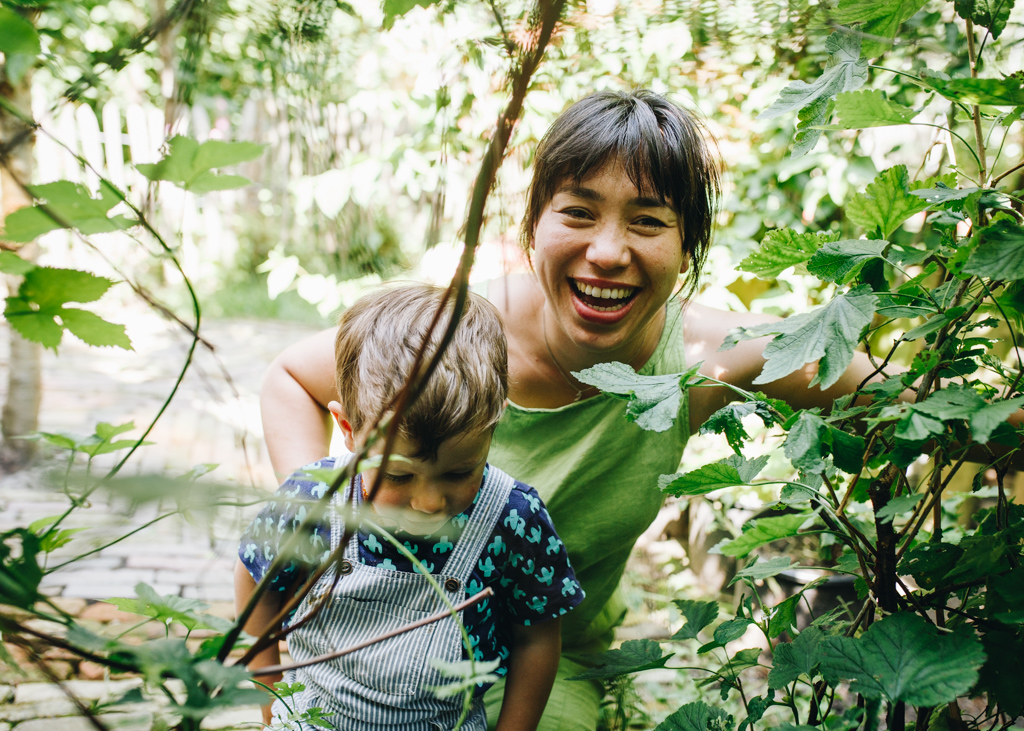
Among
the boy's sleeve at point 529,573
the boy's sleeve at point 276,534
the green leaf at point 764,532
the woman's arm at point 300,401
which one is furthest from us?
the woman's arm at point 300,401

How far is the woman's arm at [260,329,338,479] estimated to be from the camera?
177 cm

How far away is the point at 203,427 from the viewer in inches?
155

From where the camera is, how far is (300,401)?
182 centimetres

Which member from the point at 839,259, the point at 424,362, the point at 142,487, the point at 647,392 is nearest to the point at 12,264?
the point at 142,487

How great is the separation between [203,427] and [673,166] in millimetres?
3268

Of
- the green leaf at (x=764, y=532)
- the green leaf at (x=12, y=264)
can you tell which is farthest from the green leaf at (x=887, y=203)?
the green leaf at (x=12, y=264)

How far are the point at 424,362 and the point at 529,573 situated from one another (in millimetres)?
468

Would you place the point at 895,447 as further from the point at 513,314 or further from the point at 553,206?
the point at 513,314

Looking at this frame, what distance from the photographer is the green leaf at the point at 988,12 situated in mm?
905

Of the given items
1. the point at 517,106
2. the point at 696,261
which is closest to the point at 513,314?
the point at 696,261

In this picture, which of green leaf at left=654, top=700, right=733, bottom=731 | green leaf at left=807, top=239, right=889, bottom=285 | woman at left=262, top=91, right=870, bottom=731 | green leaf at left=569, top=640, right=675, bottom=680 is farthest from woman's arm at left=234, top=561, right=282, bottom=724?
green leaf at left=807, top=239, right=889, bottom=285

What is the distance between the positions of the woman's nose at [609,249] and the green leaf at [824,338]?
62cm

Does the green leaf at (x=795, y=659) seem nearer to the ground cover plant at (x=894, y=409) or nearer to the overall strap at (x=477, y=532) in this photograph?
the ground cover plant at (x=894, y=409)

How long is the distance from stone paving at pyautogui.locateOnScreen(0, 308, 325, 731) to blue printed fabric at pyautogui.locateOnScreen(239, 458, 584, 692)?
117 mm
